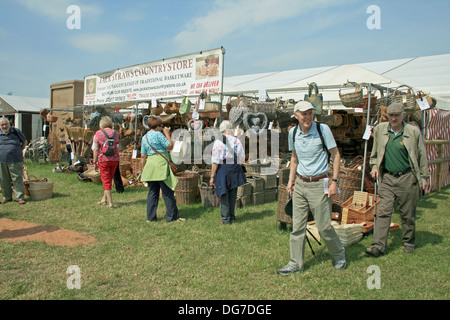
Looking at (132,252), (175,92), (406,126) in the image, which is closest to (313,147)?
(406,126)

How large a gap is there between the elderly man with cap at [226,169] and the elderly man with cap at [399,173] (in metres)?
2.09

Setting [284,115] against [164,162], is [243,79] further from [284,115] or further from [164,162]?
[164,162]

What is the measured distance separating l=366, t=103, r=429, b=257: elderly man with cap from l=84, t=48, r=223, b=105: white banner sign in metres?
4.61

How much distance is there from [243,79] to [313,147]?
47.7 ft

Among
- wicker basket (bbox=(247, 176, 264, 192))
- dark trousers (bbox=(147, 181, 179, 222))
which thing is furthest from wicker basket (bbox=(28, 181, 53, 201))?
wicker basket (bbox=(247, 176, 264, 192))

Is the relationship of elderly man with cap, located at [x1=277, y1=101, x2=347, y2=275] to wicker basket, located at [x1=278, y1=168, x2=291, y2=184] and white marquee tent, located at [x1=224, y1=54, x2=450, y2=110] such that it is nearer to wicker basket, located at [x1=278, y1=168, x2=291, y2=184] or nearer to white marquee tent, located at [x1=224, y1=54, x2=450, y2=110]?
white marquee tent, located at [x1=224, y1=54, x2=450, y2=110]

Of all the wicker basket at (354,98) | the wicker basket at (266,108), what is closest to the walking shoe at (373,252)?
the wicker basket at (354,98)

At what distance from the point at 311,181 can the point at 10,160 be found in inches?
236

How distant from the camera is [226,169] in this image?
5.38 meters

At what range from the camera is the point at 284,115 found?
8422 millimetres

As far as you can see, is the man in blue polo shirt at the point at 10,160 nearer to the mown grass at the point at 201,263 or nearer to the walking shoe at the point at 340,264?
the mown grass at the point at 201,263

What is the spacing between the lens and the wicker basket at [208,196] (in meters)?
6.64

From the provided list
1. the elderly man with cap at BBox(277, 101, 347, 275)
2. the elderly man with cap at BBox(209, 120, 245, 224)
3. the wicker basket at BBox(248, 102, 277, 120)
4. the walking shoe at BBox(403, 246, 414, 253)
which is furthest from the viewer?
the wicker basket at BBox(248, 102, 277, 120)

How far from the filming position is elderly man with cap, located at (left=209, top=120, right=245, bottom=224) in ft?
17.6
